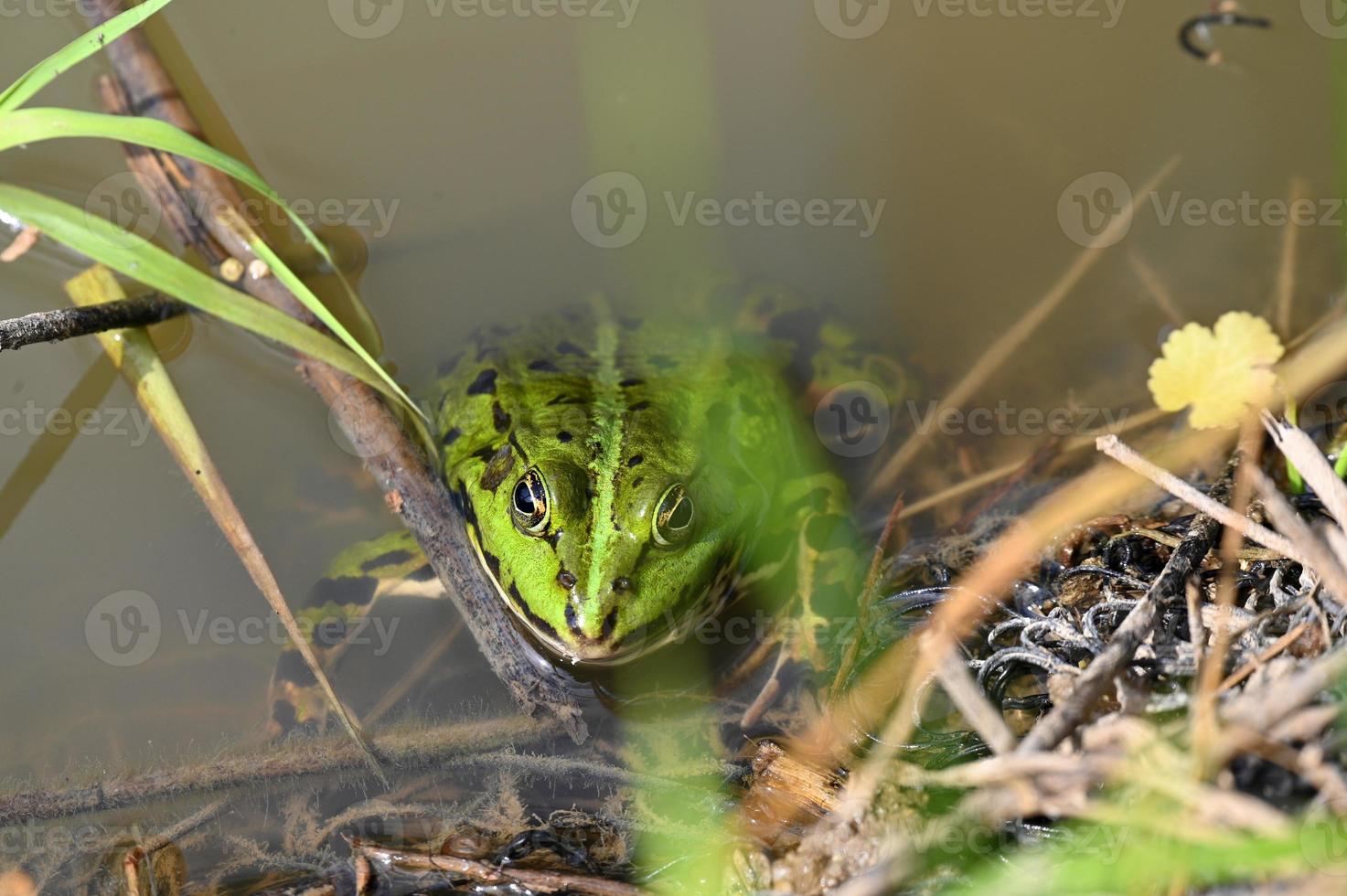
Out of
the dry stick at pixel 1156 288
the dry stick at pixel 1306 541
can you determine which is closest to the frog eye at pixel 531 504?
the dry stick at pixel 1306 541

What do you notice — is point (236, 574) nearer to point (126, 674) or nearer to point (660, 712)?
point (126, 674)

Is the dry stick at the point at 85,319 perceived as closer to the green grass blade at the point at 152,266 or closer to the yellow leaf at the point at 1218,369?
the green grass blade at the point at 152,266

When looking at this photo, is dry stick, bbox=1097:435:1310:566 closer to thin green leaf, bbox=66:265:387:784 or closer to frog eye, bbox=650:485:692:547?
frog eye, bbox=650:485:692:547

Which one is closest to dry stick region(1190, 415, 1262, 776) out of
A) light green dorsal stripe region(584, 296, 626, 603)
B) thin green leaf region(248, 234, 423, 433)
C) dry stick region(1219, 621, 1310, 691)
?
dry stick region(1219, 621, 1310, 691)

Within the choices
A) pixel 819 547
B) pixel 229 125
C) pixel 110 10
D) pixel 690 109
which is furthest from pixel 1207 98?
pixel 110 10

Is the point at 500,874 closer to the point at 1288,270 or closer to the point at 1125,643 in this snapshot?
the point at 1125,643

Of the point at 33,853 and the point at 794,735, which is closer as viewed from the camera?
the point at 33,853
